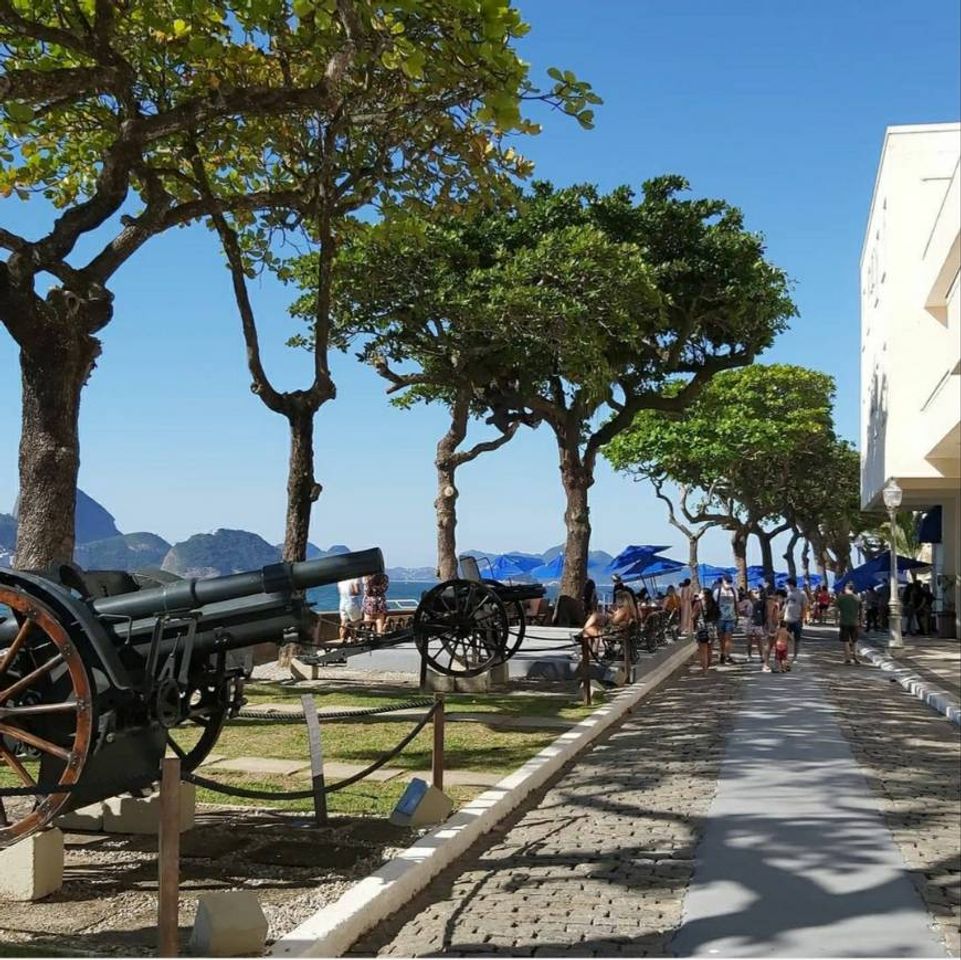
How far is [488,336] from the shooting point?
2259 centimetres

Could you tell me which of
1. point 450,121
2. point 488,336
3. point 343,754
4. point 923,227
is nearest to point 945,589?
point 923,227

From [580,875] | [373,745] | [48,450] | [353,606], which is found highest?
[48,450]

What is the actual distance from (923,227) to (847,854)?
89.6 ft

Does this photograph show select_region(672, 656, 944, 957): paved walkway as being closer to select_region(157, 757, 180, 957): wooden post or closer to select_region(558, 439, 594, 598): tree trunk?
select_region(157, 757, 180, 957): wooden post

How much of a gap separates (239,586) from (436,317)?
17151mm

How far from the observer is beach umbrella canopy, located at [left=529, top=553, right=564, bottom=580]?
34625 millimetres

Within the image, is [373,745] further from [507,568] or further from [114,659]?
[507,568]

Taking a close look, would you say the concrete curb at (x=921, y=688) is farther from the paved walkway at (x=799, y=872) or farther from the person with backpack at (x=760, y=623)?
the paved walkway at (x=799, y=872)

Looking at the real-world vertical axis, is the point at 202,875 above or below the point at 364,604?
below

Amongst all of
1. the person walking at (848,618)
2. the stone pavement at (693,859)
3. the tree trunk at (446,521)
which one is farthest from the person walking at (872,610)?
the stone pavement at (693,859)

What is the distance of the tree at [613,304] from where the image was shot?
67.7ft

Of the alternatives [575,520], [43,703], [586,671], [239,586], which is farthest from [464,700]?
[575,520]

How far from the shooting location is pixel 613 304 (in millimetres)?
20719

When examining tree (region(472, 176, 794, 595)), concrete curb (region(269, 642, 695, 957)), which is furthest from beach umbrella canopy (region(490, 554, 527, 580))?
concrete curb (region(269, 642, 695, 957))
